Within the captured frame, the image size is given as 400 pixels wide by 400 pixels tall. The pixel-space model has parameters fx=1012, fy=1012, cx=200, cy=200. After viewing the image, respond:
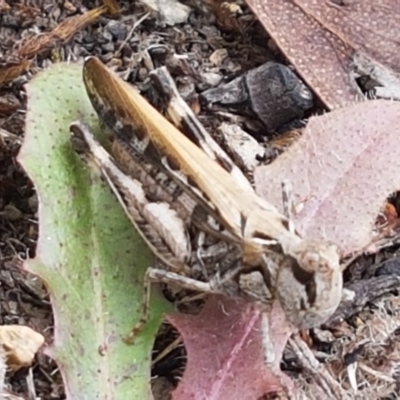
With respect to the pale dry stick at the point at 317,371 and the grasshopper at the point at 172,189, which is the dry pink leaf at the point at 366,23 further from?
the pale dry stick at the point at 317,371

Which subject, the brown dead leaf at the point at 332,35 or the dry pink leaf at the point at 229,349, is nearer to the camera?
the dry pink leaf at the point at 229,349

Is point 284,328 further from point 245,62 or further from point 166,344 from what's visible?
point 245,62

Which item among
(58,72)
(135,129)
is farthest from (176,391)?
(58,72)

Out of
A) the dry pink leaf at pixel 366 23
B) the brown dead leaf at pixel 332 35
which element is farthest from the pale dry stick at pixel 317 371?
the dry pink leaf at pixel 366 23

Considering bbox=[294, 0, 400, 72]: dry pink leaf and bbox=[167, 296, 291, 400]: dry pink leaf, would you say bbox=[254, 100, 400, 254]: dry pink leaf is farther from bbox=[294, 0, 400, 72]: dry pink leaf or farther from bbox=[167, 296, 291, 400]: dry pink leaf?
bbox=[294, 0, 400, 72]: dry pink leaf

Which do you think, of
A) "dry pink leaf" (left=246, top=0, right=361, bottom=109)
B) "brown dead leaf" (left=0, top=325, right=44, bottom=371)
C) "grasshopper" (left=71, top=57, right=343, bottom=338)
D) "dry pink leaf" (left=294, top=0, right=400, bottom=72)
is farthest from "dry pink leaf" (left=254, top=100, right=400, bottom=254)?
"brown dead leaf" (left=0, top=325, right=44, bottom=371)

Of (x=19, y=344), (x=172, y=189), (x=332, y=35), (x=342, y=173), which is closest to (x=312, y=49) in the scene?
(x=332, y=35)
